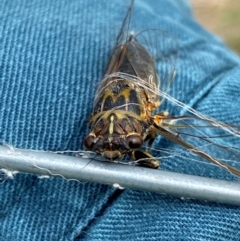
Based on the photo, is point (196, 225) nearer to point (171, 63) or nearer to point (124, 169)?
point (124, 169)

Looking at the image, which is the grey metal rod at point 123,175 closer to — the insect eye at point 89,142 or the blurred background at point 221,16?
the insect eye at point 89,142

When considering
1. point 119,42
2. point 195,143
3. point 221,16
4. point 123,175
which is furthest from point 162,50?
point 221,16

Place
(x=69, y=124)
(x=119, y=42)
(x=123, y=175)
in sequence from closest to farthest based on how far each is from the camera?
(x=123, y=175), (x=69, y=124), (x=119, y=42)

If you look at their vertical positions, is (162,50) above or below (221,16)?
above

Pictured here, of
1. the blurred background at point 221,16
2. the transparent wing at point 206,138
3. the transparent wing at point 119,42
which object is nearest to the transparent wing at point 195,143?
the transparent wing at point 206,138

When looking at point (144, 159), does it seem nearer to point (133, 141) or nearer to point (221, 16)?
point (133, 141)

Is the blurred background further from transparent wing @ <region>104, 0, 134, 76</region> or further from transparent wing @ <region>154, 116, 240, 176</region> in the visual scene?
transparent wing @ <region>154, 116, 240, 176</region>
